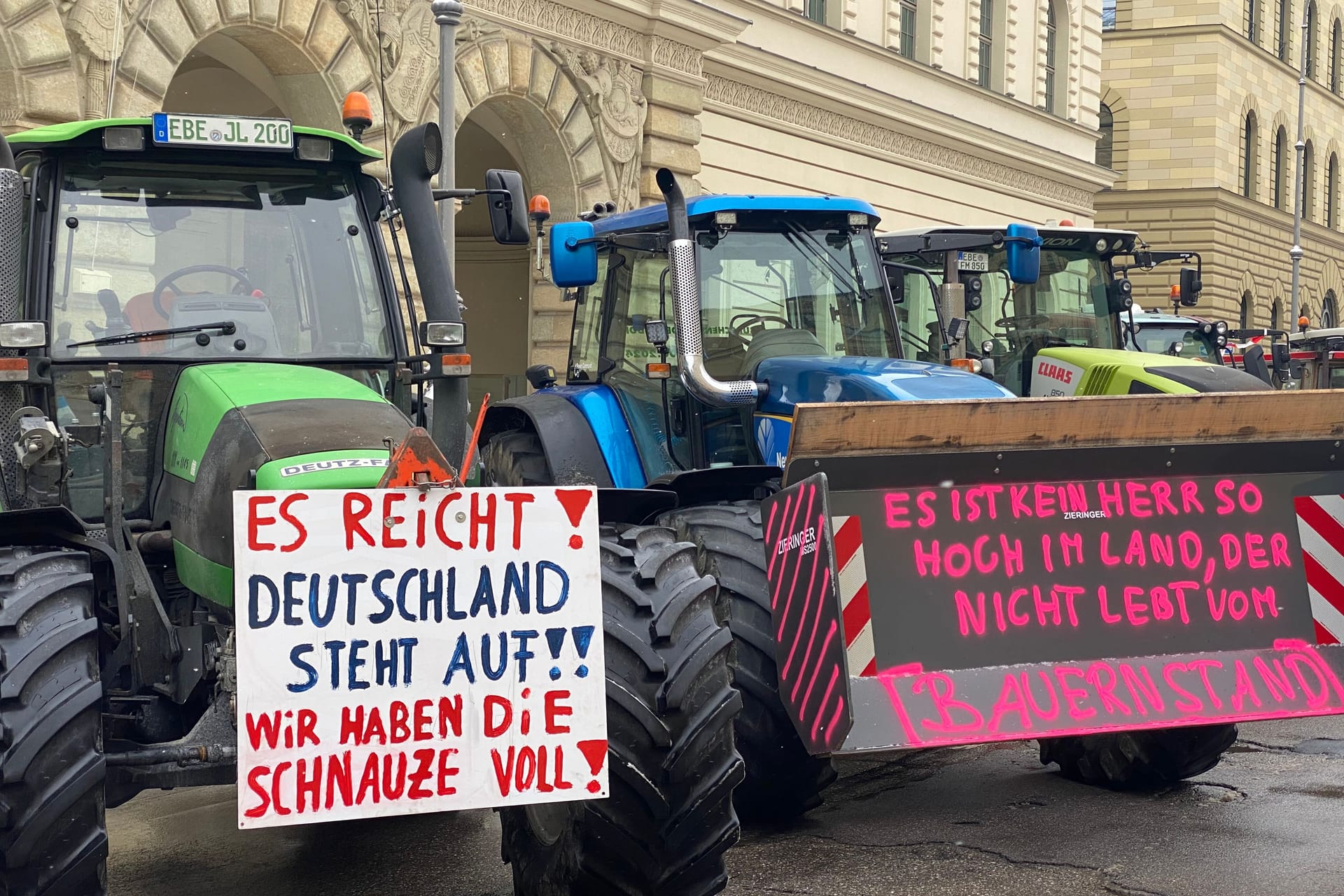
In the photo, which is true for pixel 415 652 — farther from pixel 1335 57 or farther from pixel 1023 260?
pixel 1335 57

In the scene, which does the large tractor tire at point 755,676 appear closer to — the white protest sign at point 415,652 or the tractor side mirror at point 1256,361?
the white protest sign at point 415,652

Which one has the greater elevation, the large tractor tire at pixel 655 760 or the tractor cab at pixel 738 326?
the tractor cab at pixel 738 326

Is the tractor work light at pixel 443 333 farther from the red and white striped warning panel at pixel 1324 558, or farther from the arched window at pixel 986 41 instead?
the arched window at pixel 986 41

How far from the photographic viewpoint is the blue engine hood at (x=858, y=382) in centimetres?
654

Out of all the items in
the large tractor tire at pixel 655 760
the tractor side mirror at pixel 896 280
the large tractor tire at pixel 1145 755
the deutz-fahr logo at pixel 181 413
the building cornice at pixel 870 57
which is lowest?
the large tractor tire at pixel 1145 755

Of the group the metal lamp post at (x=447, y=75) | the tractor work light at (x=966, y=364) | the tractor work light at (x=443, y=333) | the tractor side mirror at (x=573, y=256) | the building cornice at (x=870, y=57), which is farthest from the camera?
the building cornice at (x=870, y=57)

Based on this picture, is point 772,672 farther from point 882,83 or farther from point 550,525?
point 882,83

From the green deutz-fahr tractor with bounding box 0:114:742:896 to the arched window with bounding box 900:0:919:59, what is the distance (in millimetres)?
22387

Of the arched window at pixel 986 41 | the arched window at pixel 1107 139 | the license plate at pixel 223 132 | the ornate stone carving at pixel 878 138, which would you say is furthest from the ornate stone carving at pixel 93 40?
→ the arched window at pixel 1107 139

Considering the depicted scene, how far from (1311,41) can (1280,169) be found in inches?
233

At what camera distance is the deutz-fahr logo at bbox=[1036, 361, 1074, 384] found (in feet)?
32.3

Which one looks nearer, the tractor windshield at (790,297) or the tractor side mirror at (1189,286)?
the tractor windshield at (790,297)

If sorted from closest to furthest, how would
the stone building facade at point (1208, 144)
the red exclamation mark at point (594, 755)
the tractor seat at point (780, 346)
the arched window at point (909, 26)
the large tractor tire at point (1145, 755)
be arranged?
the red exclamation mark at point (594, 755), the large tractor tire at point (1145, 755), the tractor seat at point (780, 346), the arched window at point (909, 26), the stone building facade at point (1208, 144)

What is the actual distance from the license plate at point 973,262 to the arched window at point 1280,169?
4151cm
